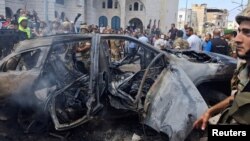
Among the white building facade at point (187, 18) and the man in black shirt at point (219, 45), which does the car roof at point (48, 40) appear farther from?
the white building facade at point (187, 18)

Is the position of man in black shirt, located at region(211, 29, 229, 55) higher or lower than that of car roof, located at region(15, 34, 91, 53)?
lower

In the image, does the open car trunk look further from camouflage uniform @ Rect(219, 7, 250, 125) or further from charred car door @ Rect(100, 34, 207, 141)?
camouflage uniform @ Rect(219, 7, 250, 125)

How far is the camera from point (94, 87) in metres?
3.73

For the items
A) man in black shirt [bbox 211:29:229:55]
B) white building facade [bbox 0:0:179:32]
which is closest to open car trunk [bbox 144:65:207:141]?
man in black shirt [bbox 211:29:229:55]

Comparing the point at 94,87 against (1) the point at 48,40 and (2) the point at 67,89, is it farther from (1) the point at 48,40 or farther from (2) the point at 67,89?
(1) the point at 48,40

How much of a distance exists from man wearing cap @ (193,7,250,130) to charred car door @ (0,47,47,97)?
2147 millimetres

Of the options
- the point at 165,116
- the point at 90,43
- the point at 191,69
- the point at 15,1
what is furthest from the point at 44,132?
the point at 15,1

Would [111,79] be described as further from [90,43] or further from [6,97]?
[6,97]

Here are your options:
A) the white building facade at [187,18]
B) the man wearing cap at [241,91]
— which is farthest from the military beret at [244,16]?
the white building facade at [187,18]

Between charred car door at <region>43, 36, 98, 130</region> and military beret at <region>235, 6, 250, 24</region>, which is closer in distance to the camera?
military beret at <region>235, 6, 250, 24</region>

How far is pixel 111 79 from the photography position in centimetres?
411

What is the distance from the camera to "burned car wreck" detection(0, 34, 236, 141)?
3652 mm

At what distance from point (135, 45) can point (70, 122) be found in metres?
1.45

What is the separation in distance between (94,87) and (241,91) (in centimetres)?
226
